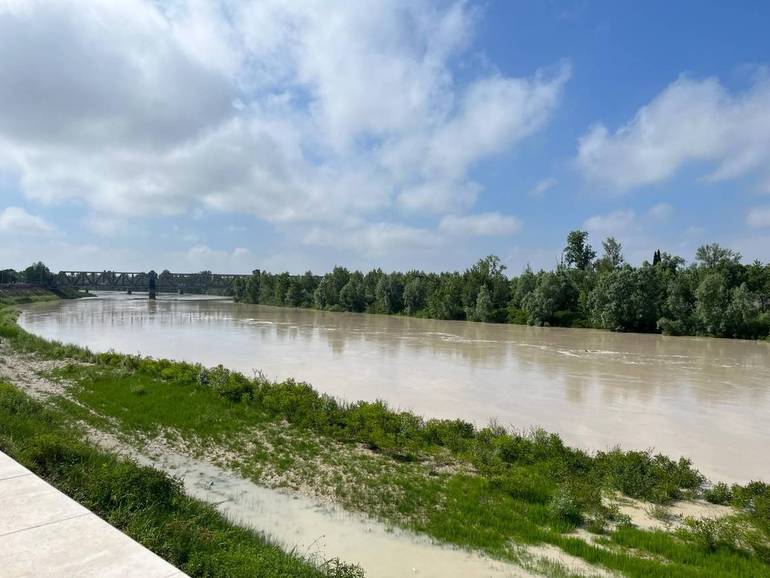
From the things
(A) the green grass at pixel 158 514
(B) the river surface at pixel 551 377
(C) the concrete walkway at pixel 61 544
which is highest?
(C) the concrete walkway at pixel 61 544

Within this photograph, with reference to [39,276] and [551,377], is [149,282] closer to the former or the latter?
[39,276]

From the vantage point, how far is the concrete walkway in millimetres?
3852

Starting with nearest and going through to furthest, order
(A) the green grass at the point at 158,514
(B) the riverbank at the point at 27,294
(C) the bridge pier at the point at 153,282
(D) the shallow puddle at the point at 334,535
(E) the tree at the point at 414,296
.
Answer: (A) the green grass at the point at 158,514
(D) the shallow puddle at the point at 334,535
(E) the tree at the point at 414,296
(B) the riverbank at the point at 27,294
(C) the bridge pier at the point at 153,282

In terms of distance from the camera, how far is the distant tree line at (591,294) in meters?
56.7

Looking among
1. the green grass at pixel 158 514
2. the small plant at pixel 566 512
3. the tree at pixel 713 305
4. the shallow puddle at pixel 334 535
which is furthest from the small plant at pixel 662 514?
the tree at pixel 713 305

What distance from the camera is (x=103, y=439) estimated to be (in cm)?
1203

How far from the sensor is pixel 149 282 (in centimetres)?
16375

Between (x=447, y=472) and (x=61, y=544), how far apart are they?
8.06 m

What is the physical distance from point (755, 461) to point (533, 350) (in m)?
27.3

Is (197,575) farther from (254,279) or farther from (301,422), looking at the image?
(254,279)

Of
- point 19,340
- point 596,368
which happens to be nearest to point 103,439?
point 19,340

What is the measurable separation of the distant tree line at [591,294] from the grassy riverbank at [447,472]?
53.7 meters

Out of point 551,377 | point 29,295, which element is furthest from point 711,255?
point 29,295

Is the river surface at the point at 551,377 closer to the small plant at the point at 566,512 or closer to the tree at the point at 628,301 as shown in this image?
the small plant at the point at 566,512
